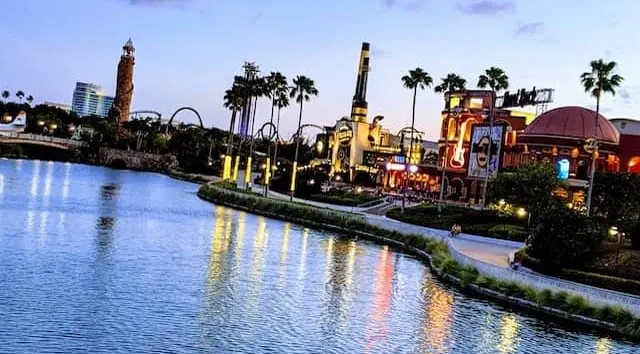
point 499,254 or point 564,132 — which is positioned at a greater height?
point 564,132

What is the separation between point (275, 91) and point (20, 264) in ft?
308

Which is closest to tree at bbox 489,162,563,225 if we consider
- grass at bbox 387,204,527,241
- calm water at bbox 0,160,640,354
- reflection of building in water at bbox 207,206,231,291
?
grass at bbox 387,204,527,241

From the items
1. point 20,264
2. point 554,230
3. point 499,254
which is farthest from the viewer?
point 499,254

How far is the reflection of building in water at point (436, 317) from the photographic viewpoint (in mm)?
34975

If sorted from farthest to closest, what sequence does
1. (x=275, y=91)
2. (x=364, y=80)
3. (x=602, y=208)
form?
(x=364, y=80) → (x=275, y=91) → (x=602, y=208)

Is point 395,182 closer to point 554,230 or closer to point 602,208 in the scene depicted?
point 602,208

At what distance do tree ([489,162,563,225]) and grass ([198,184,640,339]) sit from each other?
10.4 m

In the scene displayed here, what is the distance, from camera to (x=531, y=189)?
233 ft

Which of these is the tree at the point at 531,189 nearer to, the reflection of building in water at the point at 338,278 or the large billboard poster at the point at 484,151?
the reflection of building in water at the point at 338,278

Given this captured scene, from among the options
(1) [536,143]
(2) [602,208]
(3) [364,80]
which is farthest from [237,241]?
(3) [364,80]

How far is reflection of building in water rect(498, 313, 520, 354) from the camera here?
3553 cm

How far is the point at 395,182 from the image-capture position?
140250 mm

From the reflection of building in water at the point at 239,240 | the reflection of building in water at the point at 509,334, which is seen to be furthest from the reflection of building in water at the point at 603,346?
the reflection of building in water at the point at 239,240

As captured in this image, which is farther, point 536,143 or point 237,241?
point 536,143
